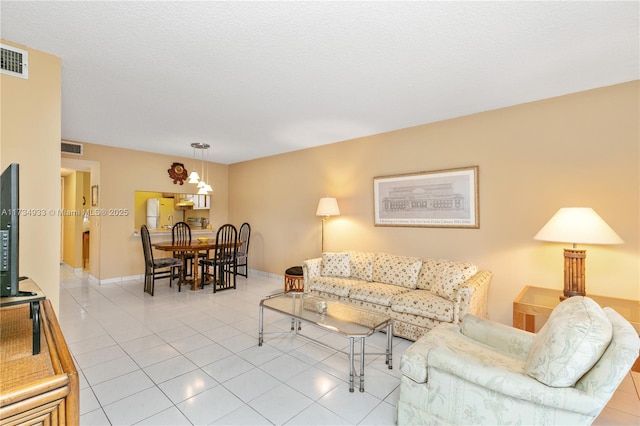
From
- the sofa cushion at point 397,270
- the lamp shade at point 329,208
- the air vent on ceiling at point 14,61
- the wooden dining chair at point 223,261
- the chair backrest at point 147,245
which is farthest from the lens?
the wooden dining chair at point 223,261

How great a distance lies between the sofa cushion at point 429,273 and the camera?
336cm

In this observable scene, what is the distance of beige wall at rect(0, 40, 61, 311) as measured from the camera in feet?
6.84

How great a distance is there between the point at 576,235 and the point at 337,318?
2.04 metres

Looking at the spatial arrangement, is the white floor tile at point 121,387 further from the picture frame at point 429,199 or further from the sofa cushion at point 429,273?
the picture frame at point 429,199

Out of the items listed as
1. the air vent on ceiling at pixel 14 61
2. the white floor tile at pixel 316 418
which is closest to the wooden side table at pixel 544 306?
the white floor tile at pixel 316 418

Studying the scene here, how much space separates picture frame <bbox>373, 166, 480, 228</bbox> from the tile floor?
1.49 metres

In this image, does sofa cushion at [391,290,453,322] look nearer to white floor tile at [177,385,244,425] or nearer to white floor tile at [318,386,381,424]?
white floor tile at [318,386,381,424]

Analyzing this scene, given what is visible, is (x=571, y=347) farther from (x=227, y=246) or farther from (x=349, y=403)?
(x=227, y=246)

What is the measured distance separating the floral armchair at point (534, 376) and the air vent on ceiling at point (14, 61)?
3.27 meters

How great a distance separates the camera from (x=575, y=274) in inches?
98.1

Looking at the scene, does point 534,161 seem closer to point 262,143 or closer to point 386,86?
point 386,86

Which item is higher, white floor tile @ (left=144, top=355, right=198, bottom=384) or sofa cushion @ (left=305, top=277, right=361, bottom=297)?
sofa cushion @ (left=305, top=277, right=361, bottom=297)

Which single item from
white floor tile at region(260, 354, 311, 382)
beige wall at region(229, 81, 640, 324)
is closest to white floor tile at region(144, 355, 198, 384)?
white floor tile at region(260, 354, 311, 382)

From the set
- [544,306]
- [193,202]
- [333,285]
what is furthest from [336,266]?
[193,202]
